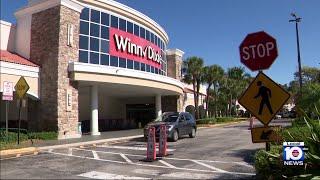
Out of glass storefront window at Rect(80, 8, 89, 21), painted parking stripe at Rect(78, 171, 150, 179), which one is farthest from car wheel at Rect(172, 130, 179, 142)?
painted parking stripe at Rect(78, 171, 150, 179)

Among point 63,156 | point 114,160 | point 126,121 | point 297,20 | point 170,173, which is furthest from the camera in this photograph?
point 126,121

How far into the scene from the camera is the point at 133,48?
35656mm

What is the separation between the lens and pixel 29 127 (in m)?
27.9

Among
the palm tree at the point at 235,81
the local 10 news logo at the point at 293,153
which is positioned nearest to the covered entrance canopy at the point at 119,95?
the local 10 news logo at the point at 293,153

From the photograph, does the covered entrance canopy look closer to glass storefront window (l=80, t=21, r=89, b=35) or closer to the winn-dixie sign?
the winn-dixie sign

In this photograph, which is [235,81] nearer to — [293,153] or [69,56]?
[69,56]

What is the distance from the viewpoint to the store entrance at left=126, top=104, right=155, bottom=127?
47.2 meters

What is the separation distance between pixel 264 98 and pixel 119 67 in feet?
78.1

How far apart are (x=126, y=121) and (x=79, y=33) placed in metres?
15.5

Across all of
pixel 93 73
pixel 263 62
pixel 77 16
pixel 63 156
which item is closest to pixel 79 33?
pixel 77 16

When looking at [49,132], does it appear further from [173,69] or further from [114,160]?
[173,69]

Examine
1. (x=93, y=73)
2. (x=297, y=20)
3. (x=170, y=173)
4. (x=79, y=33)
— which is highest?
(x=297, y=20)

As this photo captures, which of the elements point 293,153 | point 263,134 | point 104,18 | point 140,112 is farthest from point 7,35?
point 293,153

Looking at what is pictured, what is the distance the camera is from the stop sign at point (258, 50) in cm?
849
